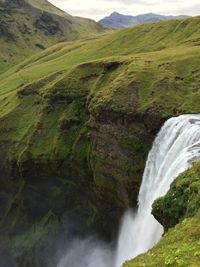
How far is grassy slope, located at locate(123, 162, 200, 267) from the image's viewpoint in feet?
78.1

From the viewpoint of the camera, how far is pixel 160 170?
52281 millimetres

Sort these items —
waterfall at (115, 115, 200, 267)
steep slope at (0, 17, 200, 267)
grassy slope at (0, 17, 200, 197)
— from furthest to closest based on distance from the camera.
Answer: grassy slope at (0, 17, 200, 197)
steep slope at (0, 17, 200, 267)
waterfall at (115, 115, 200, 267)

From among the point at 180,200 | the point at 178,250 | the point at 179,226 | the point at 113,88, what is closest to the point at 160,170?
the point at 180,200

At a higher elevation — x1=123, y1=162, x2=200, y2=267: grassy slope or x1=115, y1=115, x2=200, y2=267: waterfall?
x1=123, y1=162, x2=200, y2=267: grassy slope

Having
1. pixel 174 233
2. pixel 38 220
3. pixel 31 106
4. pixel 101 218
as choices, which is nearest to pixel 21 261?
pixel 38 220

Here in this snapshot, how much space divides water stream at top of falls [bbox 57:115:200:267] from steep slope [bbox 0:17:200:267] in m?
5.29

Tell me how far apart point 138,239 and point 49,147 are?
3812cm

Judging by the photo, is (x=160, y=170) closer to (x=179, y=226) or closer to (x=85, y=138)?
(x=179, y=226)

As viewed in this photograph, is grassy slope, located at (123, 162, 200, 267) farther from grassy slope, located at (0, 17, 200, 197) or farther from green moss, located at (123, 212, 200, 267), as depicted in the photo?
grassy slope, located at (0, 17, 200, 197)

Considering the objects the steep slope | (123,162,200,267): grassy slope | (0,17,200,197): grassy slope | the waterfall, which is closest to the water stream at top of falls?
A: the waterfall

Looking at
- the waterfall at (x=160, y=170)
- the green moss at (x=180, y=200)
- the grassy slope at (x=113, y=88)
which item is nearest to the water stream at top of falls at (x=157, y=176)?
the waterfall at (x=160, y=170)

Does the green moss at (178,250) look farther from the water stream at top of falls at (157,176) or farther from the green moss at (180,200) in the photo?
the water stream at top of falls at (157,176)

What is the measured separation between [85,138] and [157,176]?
2917cm

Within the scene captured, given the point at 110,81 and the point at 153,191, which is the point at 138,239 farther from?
the point at 110,81
